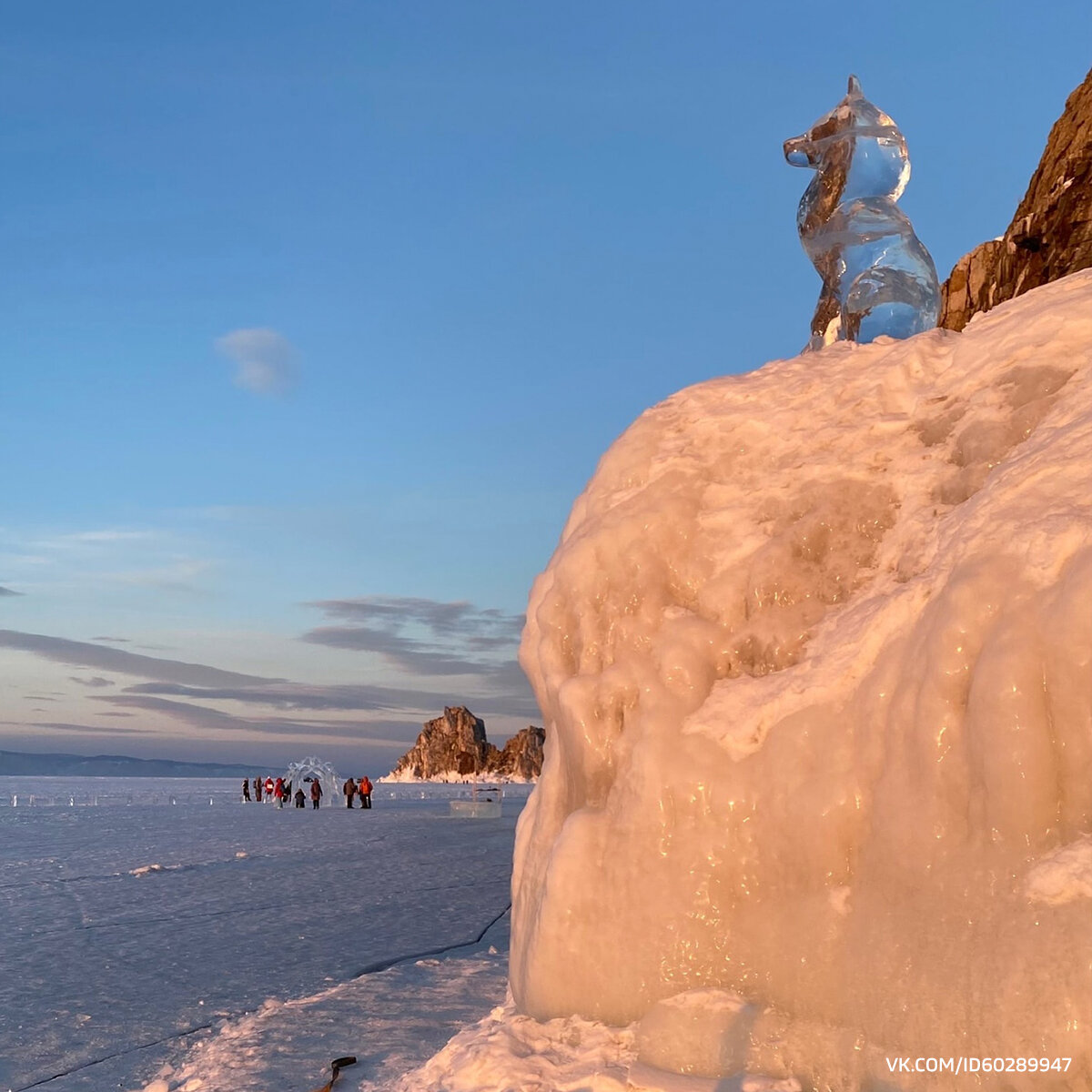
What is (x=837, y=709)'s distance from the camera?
12.8 ft

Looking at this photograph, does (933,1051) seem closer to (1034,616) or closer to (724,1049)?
(724,1049)

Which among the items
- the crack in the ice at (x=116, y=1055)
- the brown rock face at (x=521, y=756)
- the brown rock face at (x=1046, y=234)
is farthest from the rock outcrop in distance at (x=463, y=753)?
the crack in the ice at (x=116, y=1055)

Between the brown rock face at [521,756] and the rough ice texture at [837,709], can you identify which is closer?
the rough ice texture at [837,709]

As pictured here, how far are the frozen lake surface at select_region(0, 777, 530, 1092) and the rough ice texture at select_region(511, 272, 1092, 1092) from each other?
185 centimetres

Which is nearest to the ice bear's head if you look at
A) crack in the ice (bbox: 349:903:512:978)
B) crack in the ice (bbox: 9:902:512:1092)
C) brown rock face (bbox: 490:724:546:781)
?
crack in the ice (bbox: 349:903:512:978)

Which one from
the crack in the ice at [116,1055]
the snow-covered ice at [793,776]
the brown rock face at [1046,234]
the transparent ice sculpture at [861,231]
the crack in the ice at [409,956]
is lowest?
the crack in the ice at [116,1055]

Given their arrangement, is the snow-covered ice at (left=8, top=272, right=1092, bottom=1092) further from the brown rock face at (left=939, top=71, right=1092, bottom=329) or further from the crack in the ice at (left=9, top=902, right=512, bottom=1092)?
the brown rock face at (left=939, top=71, right=1092, bottom=329)

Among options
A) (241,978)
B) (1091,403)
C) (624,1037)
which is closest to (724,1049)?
(624,1037)

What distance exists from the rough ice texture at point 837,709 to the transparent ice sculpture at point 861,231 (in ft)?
11.6

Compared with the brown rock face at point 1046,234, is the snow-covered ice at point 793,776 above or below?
below

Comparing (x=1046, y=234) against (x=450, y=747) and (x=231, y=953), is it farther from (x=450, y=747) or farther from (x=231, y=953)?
(x=450, y=747)

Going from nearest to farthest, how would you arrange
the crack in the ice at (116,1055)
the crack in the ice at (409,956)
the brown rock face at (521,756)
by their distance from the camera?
the crack in the ice at (116,1055), the crack in the ice at (409,956), the brown rock face at (521,756)

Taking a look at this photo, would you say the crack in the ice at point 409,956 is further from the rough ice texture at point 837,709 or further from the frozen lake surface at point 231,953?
the rough ice texture at point 837,709

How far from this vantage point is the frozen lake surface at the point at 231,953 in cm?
550
